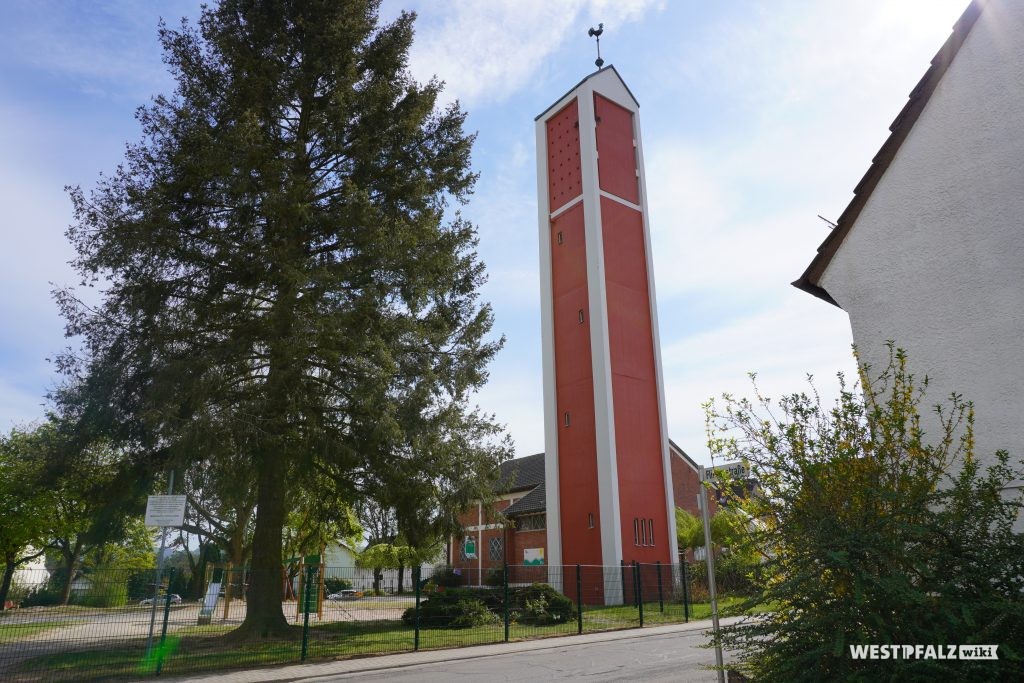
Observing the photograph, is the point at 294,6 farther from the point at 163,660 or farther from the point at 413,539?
the point at 163,660

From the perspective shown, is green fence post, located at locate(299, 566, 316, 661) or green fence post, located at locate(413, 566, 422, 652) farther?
green fence post, located at locate(413, 566, 422, 652)

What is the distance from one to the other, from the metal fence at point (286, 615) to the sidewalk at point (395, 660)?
611 millimetres

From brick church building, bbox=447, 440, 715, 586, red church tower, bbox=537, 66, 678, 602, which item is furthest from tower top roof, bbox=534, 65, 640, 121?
brick church building, bbox=447, 440, 715, 586

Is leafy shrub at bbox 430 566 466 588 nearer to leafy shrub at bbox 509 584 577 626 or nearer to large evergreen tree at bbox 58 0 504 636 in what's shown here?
leafy shrub at bbox 509 584 577 626

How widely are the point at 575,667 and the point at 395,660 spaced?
3.77m

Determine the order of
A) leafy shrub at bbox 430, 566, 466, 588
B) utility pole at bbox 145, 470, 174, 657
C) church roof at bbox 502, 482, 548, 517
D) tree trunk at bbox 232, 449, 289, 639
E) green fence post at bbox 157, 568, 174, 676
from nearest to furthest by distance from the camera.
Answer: utility pole at bbox 145, 470, 174, 657 < green fence post at bbox 157, 568, 174, 676 < tree trunk at bbox 232, 449, 289, 639 < church roof at bbox 502, 482, 548, 517 < leafy shrub at bbox 430, 566, 466, 588

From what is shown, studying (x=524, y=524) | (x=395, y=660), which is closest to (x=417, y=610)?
(x=395, y=660)

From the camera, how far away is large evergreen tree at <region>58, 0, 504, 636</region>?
14508 millimetres

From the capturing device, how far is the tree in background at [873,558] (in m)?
5.04

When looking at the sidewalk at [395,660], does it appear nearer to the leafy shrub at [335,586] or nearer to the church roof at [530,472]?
the leafy shrub at [335,586]

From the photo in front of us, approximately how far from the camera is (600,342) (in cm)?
2834

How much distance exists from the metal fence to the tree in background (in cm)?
935

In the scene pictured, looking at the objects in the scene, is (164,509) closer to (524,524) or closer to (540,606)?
(540,606)

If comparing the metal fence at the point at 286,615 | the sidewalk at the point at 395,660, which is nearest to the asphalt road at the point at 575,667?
the sidewalk at the point at 395,660
